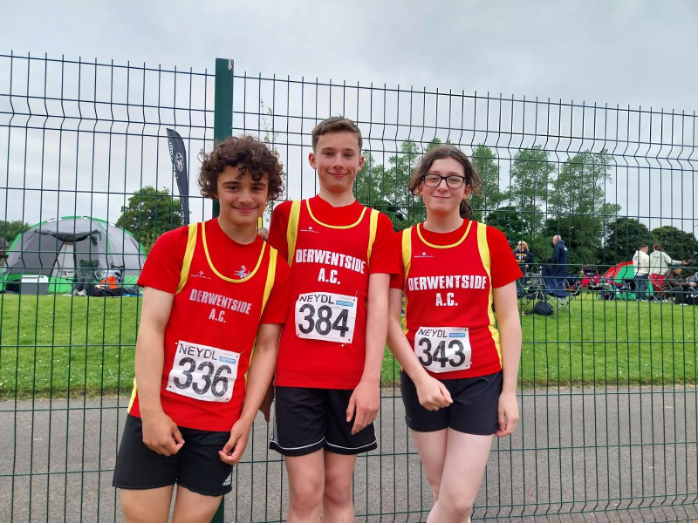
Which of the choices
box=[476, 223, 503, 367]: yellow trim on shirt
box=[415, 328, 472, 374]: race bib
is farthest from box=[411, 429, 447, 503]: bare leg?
box=[476, 223, 503, 367]: yellow trim on shirt

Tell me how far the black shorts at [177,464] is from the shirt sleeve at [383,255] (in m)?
0.90

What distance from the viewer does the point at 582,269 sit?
131 inches

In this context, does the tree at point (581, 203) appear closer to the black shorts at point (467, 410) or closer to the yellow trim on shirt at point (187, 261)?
the black shorts at point (467, 410)

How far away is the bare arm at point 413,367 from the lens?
2064 millimetres

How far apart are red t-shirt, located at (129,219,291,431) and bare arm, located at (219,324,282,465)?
1.0 inches

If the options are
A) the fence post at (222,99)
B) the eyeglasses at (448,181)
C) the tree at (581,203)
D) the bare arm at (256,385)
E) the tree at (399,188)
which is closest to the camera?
the bare arm at (256,385)

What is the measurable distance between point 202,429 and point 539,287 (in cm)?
236

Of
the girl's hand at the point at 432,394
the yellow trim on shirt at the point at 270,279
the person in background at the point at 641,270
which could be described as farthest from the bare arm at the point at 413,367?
the person in background at the point at 641,270

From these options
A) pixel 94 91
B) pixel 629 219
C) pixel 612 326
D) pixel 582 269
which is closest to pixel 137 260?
pixel 94 91

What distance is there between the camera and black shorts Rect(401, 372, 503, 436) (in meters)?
2.12

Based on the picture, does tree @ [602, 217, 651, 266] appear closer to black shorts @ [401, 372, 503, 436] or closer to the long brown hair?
the long brown hair

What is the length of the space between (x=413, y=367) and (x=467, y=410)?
0.30 metres

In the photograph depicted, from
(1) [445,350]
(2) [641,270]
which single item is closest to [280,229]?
(1) [445,350]

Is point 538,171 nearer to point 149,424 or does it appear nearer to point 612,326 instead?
point 149,424
